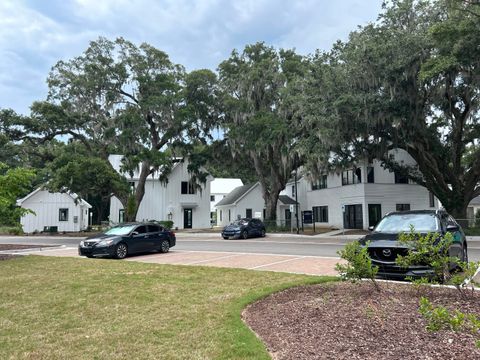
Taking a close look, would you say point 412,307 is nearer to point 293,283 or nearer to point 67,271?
point 293,283

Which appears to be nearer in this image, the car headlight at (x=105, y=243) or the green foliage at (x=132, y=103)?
the car headlight at (x=105, y=243)

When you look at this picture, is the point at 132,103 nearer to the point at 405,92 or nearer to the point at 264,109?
the point at 264,109

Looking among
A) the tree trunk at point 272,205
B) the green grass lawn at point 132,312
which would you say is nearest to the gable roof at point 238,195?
the tree trunk at point 272,205

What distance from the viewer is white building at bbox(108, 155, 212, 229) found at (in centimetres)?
4312

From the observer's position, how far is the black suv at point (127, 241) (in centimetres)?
1573

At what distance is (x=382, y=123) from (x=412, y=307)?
732 inches

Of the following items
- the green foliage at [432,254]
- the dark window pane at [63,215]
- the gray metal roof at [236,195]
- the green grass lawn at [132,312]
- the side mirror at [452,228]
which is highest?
the gray metal roof at [236,195]

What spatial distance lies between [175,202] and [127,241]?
2738 centimetres

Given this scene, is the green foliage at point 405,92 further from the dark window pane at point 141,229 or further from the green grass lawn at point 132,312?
the green grass lawn at point 132,312

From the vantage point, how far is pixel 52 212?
Result: 1615 inches

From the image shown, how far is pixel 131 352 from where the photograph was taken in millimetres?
4547

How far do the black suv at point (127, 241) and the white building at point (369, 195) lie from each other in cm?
1675

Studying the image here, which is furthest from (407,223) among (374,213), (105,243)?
(374,213)

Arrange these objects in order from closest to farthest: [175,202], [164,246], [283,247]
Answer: [164,246] < [283,247] < [175,202]
